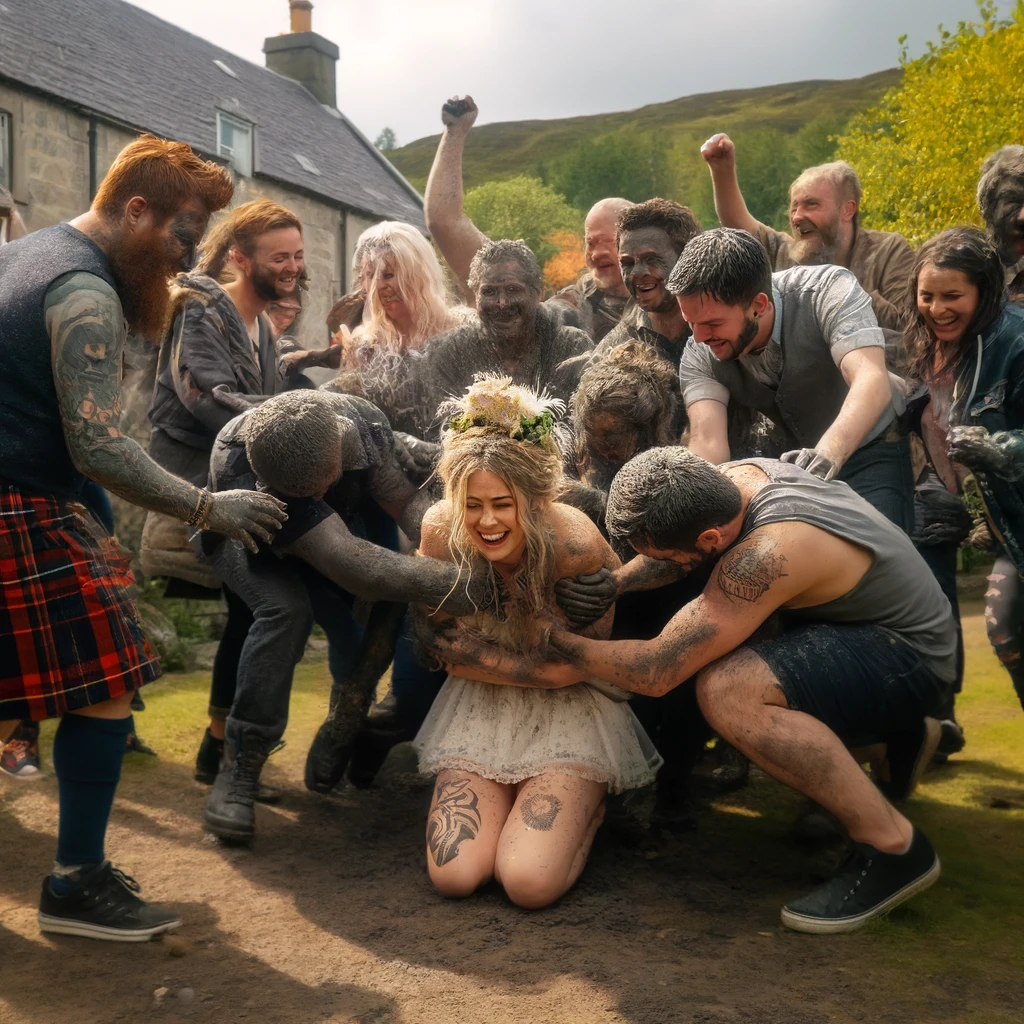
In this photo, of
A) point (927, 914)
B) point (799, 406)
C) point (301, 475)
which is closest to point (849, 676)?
point (927, 914)

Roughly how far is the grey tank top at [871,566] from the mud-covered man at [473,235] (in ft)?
6.15

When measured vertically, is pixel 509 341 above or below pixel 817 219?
below

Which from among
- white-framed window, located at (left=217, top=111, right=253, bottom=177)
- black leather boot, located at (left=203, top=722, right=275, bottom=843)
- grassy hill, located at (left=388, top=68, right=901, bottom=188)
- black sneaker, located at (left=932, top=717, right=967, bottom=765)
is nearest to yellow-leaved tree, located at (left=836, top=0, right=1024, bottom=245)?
white-framed window, located at (left=217, top=111, right=253, bottom=177)

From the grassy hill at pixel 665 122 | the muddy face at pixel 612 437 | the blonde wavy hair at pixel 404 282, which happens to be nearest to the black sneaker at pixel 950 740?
the muddy face at pixel 612 437

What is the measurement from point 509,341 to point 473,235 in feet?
3.52

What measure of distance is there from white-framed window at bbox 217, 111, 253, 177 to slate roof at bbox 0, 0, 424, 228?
5.2 inches

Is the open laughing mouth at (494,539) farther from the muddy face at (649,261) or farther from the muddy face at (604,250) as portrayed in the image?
the muddy face at (604,250)

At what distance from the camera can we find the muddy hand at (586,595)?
3.62 metres

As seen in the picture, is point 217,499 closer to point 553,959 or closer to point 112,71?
point 553,959

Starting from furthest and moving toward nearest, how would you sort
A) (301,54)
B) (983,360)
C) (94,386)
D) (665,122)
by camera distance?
(665,122) → (301,54) → (983,360) → (94,386)

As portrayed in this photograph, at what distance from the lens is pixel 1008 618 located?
401 cm

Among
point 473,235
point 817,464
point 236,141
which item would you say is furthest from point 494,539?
point 236,141

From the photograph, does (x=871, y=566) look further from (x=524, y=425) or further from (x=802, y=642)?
A: (x=524, y=425)

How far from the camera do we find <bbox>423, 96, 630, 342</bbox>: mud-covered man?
17.4 feet
